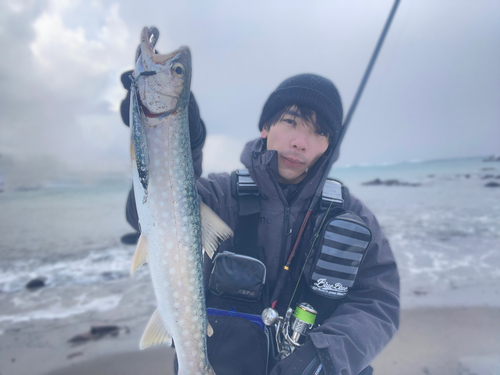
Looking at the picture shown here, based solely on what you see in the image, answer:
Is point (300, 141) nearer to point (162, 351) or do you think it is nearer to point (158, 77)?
point (158, 77)

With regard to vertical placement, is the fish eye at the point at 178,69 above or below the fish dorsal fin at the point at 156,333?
above

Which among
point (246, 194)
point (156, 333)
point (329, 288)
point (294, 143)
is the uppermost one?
point (294, 143)

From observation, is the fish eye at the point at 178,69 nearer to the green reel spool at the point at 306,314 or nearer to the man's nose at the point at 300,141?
the man's nose at the point at 300,141

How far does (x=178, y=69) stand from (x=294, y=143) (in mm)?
1240

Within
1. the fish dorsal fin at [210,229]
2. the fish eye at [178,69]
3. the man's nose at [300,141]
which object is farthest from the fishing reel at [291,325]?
the fish eye at [178,69]

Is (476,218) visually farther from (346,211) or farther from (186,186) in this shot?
(186,186)

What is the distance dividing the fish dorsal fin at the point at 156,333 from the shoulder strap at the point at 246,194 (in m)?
1.14

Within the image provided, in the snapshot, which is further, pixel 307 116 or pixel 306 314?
pixel 307 116

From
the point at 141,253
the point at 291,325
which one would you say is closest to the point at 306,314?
the point at 291,325

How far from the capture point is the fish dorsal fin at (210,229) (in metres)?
2.11

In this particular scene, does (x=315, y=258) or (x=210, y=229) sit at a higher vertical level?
(x=210, y=229)

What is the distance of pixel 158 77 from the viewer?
180cm

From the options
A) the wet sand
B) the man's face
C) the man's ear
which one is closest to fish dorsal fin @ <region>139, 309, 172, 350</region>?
the man's face

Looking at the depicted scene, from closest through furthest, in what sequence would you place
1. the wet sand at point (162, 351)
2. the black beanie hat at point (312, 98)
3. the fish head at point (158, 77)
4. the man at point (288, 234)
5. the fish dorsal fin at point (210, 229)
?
the fish head at point (158, 77)
the fish dorsal fin at point (210, 229)
the man at point (288, 234)
the black beanie hat at point (312, 98)
the wet sand at point (162, 351)
